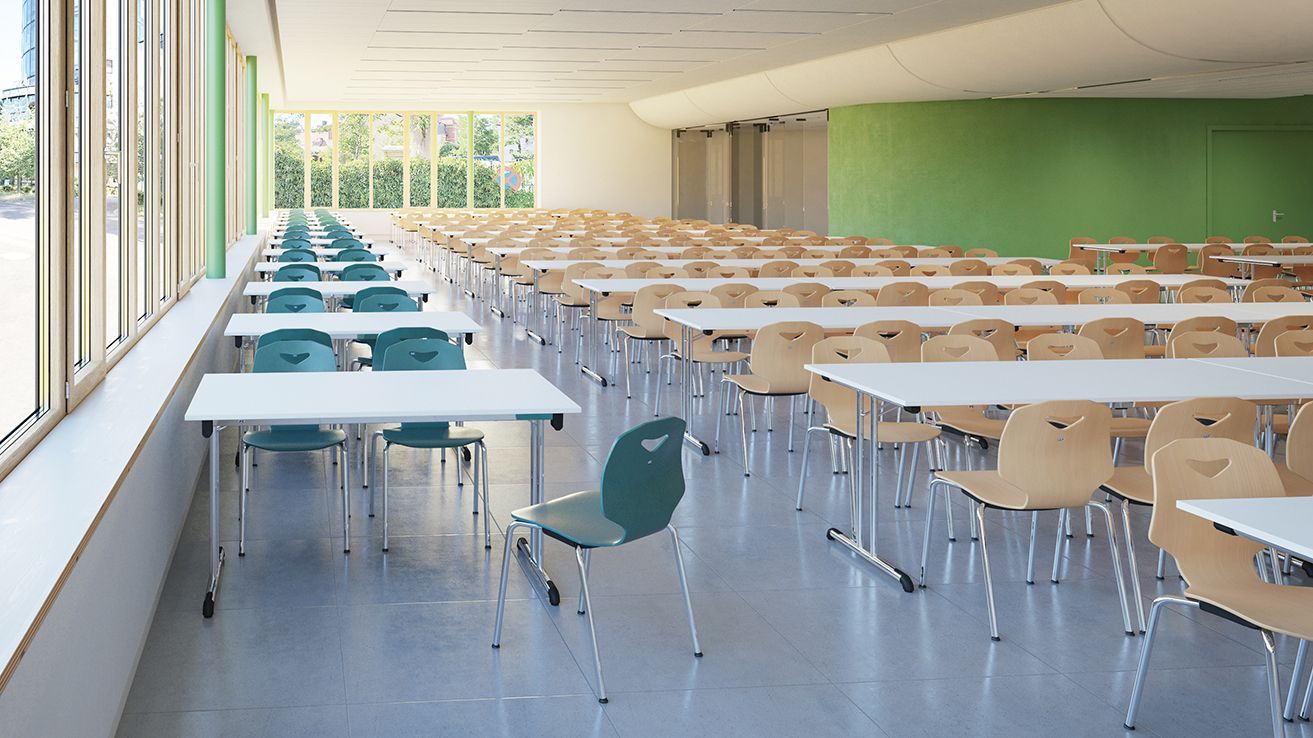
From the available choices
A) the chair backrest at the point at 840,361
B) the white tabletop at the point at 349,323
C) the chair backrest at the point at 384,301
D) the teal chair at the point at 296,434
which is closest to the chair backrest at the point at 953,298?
the chair backrest at the point at 840,361

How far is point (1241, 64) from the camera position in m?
12.8

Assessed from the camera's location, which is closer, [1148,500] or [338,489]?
[1148,500]

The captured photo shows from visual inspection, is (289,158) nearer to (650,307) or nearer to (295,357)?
(650,307)

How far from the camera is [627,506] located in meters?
3.74

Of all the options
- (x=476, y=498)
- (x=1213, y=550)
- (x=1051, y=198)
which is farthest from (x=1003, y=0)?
(x=1213, y=550)

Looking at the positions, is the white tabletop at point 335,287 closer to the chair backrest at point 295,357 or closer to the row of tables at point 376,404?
the chair backrest at point 295,357

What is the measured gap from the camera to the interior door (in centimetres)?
1922

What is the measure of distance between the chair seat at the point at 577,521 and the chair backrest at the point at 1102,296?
5491 millimetres

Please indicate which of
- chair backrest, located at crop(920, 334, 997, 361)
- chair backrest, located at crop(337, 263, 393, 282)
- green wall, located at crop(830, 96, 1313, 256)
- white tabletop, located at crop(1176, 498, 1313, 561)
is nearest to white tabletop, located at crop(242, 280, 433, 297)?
chair backrest, located at crop(337, 263, 393, 282)

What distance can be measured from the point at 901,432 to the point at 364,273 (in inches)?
240

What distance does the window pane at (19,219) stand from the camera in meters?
3.48

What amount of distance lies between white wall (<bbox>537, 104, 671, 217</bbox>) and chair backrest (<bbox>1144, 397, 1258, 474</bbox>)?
85.8ft

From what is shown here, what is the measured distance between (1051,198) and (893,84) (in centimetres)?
340

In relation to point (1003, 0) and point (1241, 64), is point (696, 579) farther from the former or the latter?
point (1241, 64)
